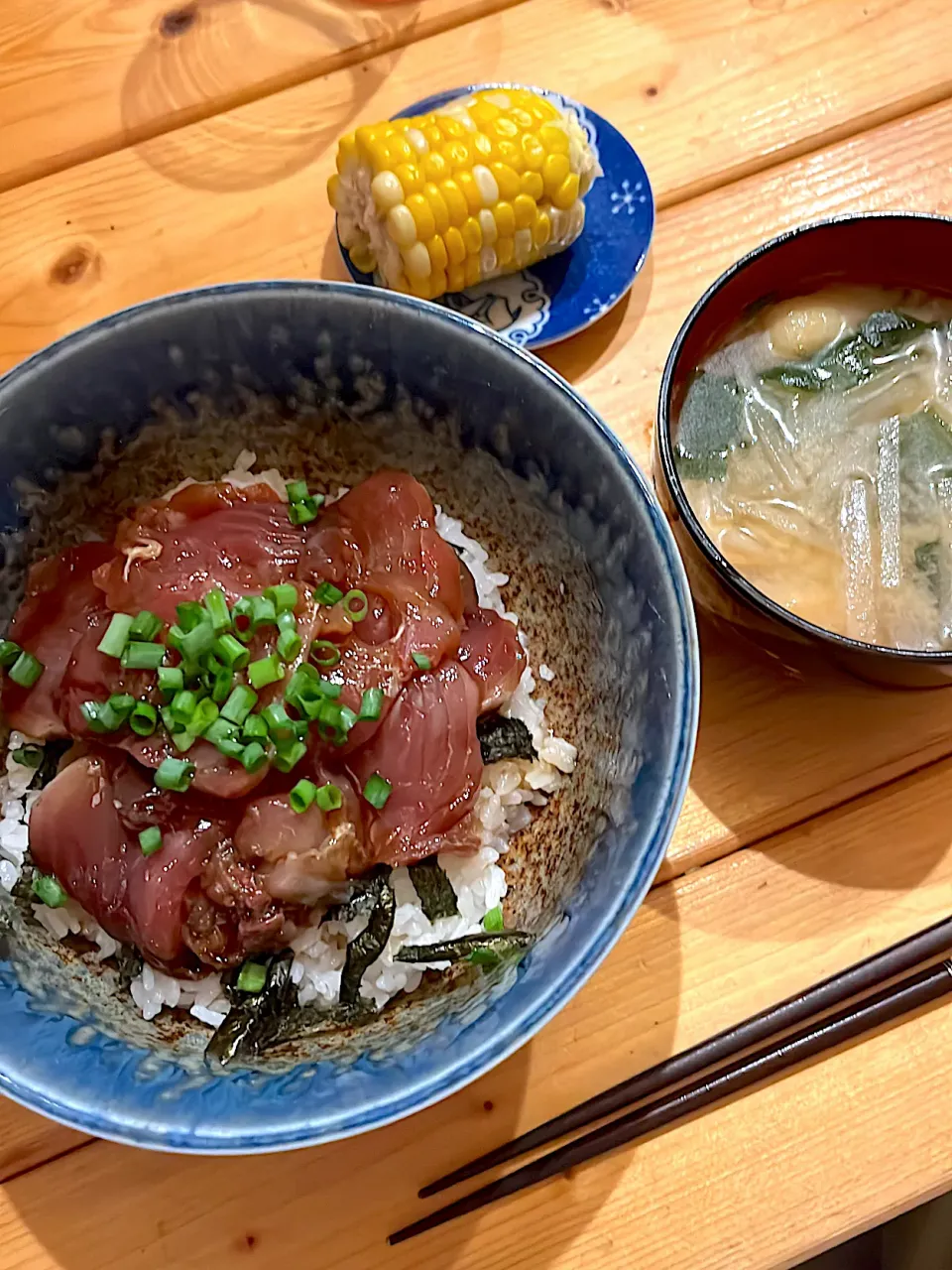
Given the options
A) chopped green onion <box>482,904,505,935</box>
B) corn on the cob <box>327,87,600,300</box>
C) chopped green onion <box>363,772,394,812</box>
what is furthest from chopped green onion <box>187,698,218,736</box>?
corn on the cob <box>327,87,600,300</box>

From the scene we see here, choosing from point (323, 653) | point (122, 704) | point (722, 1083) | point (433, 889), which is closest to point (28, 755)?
point (122, 704)

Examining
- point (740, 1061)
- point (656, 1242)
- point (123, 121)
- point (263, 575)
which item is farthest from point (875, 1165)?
point (123, 121)

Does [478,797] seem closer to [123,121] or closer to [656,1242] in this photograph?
[656,1242]

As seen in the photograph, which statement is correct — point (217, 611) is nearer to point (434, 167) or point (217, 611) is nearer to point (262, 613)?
point (262, 613)

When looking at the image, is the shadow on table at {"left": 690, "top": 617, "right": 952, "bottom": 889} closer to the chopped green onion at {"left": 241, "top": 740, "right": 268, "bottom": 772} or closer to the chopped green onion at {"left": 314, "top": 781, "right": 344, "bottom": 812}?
the chopped green onion at {"left": 314, "top": 781, "right": 344, "bottom": 812}

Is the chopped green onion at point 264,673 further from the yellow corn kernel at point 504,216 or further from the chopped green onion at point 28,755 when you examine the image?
the yellow corn kernel at point 504,216

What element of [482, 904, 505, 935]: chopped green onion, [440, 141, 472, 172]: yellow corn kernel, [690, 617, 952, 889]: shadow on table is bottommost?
[690, 617, 952, 889]: shadow on table
